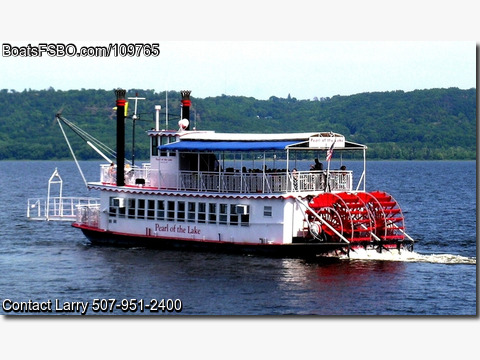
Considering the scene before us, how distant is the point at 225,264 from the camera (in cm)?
4003

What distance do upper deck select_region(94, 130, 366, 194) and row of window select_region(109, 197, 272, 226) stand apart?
755 mm

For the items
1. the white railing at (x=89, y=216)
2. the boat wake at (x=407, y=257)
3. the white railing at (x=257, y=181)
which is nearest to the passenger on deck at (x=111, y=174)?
the white railing at (x=89, y=216)

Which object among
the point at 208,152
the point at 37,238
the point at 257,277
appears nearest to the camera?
the point at 257,277

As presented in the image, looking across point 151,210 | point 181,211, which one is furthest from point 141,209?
point 181,211

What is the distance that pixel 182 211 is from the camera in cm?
4362

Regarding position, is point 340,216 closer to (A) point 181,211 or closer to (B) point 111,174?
(A) point 181,211

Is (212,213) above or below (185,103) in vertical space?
below

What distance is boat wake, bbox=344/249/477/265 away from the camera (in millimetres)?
40781

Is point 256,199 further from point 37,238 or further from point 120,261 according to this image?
point 37,238

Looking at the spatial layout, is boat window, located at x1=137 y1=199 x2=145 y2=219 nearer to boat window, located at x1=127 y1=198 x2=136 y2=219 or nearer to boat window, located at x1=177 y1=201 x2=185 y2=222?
boat window, located at x1=127 y1=198 x2=136 y2=219

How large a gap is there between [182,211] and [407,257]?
946 cm

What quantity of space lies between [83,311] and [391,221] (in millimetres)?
15093

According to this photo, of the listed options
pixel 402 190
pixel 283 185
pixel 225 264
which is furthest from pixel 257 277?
pixel 402 190

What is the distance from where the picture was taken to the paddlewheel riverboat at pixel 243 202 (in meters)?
41.1
